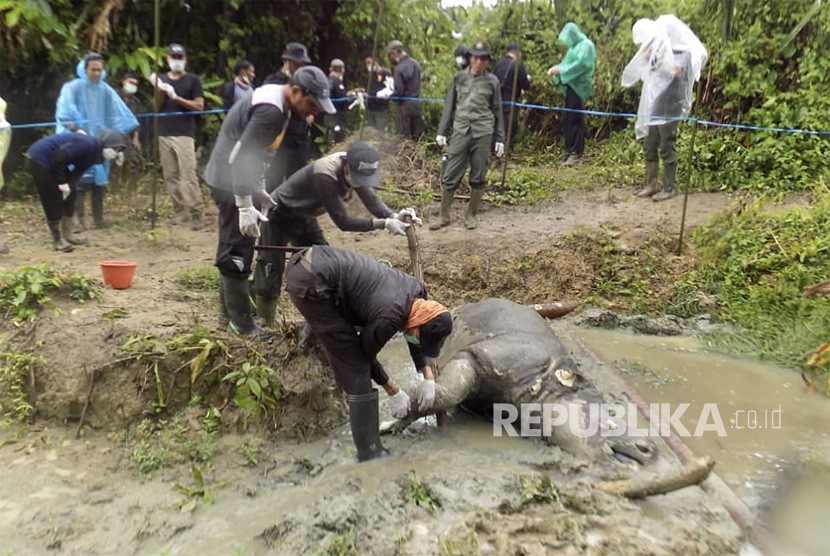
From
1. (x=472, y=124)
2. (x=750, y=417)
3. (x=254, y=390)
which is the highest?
(x=472, y=124)

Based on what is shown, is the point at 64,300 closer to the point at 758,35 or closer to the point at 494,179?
the point at 494,179

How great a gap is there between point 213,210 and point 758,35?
7.41 metres

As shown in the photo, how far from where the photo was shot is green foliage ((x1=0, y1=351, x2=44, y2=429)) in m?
4.42

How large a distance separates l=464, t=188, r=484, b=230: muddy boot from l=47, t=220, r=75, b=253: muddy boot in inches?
164

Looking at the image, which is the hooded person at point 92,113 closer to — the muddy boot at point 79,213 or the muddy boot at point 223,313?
the muddy boot at point 79,213

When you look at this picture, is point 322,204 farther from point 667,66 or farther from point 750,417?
point 667,66

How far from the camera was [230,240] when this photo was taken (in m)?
4.72

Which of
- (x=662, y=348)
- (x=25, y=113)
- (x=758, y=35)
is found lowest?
(x=662, y=348)

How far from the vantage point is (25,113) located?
9156 mm

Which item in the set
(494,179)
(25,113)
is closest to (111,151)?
(25,113)

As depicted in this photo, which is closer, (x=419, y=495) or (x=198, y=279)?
(x=419, y=495)

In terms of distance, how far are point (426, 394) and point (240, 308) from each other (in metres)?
1.50

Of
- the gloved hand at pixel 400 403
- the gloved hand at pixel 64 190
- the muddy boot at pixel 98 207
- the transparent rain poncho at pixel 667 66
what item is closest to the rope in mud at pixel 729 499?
the gloved hand at pixel 400 403

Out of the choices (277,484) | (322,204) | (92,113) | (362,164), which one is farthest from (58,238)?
(277,484)
